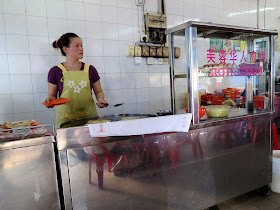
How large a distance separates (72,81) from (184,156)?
162cm

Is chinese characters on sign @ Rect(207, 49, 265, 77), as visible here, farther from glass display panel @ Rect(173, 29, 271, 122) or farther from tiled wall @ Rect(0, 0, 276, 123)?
tiled wall @ Rect(0, 0, 276, 123)

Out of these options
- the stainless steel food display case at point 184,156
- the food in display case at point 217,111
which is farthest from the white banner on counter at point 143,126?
the food in display case at point 217,111

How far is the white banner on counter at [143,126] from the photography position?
152 centimetres

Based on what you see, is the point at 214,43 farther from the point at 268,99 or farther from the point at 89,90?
the point at 89,90

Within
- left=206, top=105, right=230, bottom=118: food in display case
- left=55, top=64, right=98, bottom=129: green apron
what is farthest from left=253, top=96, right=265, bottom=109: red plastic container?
left=55, top=64, right=98, bottom=129: green apron

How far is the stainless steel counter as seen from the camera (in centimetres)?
149

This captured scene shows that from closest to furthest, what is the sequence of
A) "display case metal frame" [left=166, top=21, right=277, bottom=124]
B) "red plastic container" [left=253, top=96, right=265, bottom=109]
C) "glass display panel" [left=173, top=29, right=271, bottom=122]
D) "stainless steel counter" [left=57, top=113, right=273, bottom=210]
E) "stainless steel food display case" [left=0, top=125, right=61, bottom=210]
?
1. "stainless steel food display case" [left=0, top=125, right=61, bottom=210]
2. "stainless steel counter" [left=57, top=113, right=273, bottom=210]
3. "display case metal frame" [left=166, top=21, right=277, bottom=124]
4. "glass display panel" [left=173, top=29, right=271, bottom=122]
5. "red plastic container" [left=253, top=96, right=265, bottom=109]

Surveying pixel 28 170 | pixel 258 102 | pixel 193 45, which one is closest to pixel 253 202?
pixel 258 102

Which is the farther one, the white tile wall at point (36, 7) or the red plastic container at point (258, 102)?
the white tile wall at point (36, 7)

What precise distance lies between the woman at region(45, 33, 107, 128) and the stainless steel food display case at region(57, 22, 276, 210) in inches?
31.8

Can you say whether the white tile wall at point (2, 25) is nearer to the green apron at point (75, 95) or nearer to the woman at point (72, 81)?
the woman at point (72, 81)

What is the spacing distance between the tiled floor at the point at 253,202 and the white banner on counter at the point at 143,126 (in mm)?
1055

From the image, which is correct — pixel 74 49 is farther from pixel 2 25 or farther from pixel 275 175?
pixel 275 175

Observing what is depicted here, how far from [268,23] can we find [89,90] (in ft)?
14.6
